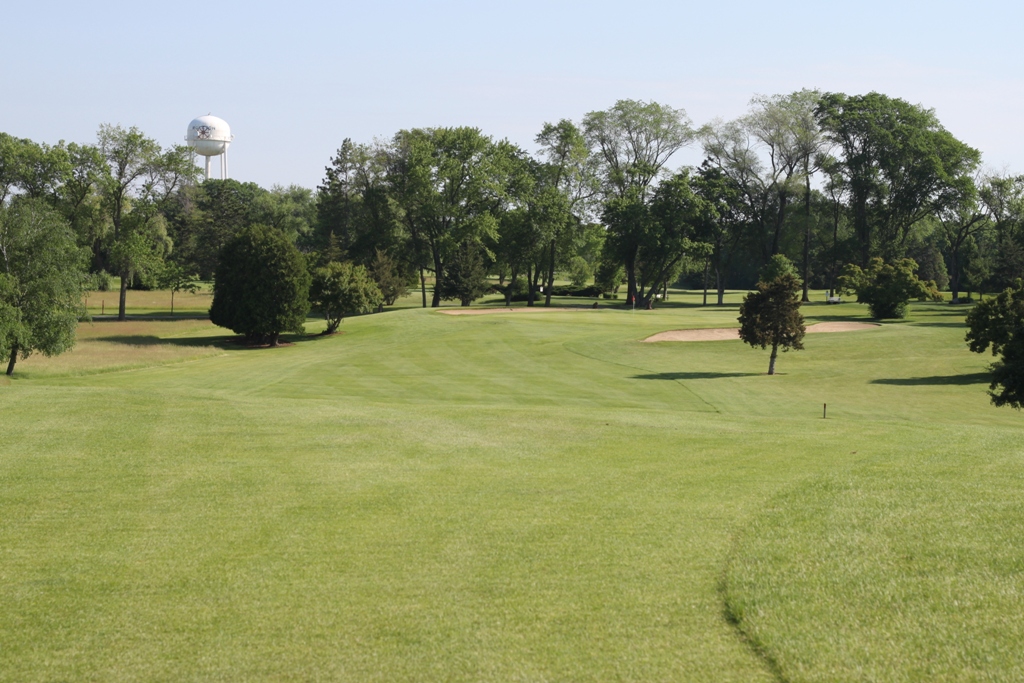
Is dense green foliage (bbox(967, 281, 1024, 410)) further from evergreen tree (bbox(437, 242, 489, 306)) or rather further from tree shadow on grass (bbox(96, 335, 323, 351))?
evergreen tree (bbox(437, 242, 489, 306))

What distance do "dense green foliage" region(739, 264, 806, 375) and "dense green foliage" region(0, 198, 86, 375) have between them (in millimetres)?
32816

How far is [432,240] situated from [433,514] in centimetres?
8124

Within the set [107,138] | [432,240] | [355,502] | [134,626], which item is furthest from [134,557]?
[432,240]

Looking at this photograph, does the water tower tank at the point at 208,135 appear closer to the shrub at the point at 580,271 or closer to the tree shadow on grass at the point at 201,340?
the shrub at the point at 580,271

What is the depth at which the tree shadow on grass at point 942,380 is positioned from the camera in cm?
3847

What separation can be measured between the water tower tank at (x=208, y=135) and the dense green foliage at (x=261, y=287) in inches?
4311

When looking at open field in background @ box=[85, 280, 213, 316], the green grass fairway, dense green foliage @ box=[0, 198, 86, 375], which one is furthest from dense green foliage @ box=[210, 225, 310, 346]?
the green grass fairway

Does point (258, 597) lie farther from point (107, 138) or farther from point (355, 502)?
point (107, 138)

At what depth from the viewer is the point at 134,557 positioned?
35.9ft

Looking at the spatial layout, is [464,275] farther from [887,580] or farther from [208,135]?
[208,135]

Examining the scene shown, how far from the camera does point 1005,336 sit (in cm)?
3155

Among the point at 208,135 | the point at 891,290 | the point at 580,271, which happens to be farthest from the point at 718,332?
the point at 208,135

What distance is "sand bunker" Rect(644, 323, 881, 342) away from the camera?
5712 cm

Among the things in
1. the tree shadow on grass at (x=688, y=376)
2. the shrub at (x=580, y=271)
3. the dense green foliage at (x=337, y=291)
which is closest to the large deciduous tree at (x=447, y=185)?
the shrub at (x=580, y=271)
